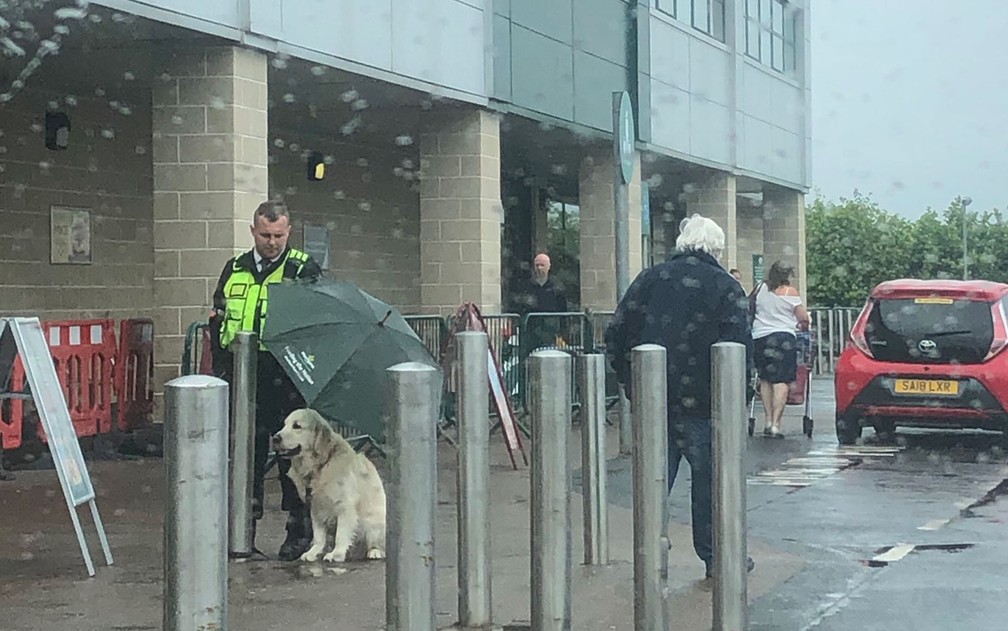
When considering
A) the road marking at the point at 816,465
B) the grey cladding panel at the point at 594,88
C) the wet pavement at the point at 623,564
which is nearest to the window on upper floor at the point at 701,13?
the grey cladding panel at the point at 594,88

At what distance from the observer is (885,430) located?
54.6ft

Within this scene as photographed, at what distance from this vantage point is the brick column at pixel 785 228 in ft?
106

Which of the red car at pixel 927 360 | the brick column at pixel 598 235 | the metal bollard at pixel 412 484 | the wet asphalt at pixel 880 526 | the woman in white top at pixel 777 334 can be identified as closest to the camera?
the metal bollard at pixel 412 484

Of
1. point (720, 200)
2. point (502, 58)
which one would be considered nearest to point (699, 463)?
point (502, 58)

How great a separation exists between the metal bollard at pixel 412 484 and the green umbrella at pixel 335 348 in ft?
8.32

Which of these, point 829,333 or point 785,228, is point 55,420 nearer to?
point 829,333

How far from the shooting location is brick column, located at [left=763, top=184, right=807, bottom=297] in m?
32.3

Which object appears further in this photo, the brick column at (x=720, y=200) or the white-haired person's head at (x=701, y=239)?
the brick column at (x=720, y=200)

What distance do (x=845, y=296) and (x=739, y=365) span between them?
42.3 metres

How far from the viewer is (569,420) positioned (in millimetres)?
6410

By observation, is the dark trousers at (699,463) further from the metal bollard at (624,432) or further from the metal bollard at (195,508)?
the metal bollard at (624,432)

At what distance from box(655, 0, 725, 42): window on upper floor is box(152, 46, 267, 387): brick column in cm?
1251

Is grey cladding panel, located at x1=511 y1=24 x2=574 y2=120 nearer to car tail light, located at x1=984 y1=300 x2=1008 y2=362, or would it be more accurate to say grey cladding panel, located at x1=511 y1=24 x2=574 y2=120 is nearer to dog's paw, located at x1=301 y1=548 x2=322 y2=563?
car tail light, located at x1=984 y1=300 x2=1008 y2=362

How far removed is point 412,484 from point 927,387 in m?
11.0
